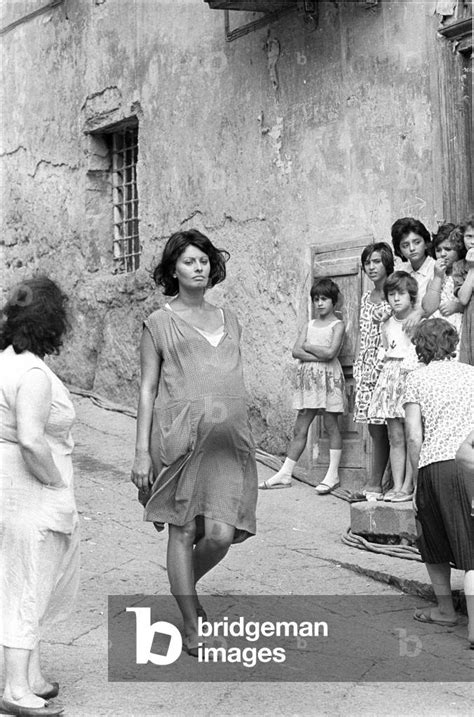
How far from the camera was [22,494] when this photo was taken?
358 centimetres

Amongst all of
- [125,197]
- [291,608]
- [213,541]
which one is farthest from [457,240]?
[125,197]

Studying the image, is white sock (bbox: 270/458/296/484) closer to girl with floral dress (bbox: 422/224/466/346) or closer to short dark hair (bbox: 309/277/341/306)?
short dark hair (bbox: 309/277/341/306)

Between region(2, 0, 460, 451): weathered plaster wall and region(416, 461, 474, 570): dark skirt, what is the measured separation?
9.76 ft

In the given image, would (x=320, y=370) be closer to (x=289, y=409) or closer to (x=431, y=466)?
(x=289, y=409)

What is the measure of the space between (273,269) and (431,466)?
416cm

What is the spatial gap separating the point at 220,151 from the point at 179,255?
4.82m

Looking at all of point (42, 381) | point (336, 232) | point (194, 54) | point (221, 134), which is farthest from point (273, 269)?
point (42, 381)

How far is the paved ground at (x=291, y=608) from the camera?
374cm

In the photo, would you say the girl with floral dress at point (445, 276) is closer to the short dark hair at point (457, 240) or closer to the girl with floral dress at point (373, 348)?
the short dark hair at point (457, 240)

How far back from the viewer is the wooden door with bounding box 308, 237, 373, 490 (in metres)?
7.78

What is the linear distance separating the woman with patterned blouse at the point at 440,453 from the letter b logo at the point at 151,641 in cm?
125

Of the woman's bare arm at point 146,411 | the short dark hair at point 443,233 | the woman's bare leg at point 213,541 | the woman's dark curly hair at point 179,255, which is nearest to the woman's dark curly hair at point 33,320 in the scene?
the woman's bare arm at point 146,411

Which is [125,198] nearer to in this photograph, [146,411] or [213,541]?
[146,411]

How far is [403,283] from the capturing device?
6.65 meters
